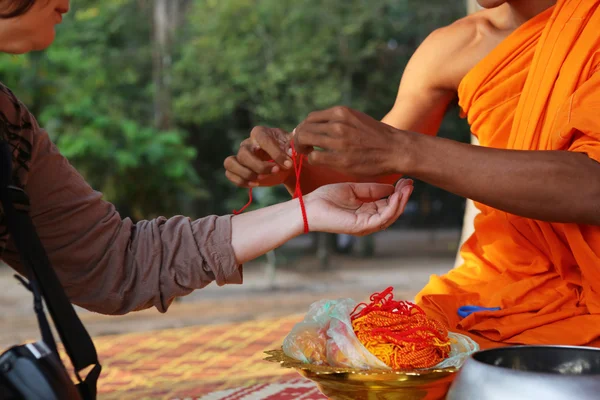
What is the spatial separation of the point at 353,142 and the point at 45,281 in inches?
24.6

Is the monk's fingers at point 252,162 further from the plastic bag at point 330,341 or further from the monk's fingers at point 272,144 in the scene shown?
the plastic bag at point 330,341

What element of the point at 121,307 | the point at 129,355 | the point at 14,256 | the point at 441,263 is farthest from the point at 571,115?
the point at 441,263

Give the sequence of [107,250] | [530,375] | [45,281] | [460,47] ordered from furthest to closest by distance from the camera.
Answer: [460,47] → [107,250] → [45,281] → [530,375]

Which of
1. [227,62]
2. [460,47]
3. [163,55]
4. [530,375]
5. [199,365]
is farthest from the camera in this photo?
[163,55]

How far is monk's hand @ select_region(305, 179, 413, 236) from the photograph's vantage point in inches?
68.5

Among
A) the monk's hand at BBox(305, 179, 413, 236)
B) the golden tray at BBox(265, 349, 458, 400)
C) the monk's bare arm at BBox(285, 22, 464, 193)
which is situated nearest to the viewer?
the golden tray at BBox(265, 349, 458, 400)

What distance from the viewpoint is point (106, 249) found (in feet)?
5.62

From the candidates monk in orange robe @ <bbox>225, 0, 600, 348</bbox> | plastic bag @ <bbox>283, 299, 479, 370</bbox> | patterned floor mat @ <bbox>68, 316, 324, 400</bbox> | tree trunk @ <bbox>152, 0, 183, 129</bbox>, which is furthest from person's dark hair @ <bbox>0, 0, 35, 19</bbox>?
tree trunk @ <bbox>152, 0, 183, 129</bbox>

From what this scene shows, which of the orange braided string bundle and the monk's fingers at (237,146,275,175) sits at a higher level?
the monk's fingers at (237,146,275,175)

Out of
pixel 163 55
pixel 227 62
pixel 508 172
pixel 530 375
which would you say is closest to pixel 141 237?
pixel 508 172

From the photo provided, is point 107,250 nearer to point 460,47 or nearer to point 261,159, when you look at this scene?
point 261,159

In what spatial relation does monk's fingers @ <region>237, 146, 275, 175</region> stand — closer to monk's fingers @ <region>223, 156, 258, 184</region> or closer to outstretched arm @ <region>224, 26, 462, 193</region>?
monk's fingers @ <region>223, 156, 258, 184</region>

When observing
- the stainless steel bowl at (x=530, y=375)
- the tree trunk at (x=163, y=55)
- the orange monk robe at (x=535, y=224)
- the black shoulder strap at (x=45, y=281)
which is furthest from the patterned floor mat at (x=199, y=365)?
the tree trunk at (x=163, y=55)

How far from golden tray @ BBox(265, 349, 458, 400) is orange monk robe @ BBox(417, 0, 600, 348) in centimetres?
40
